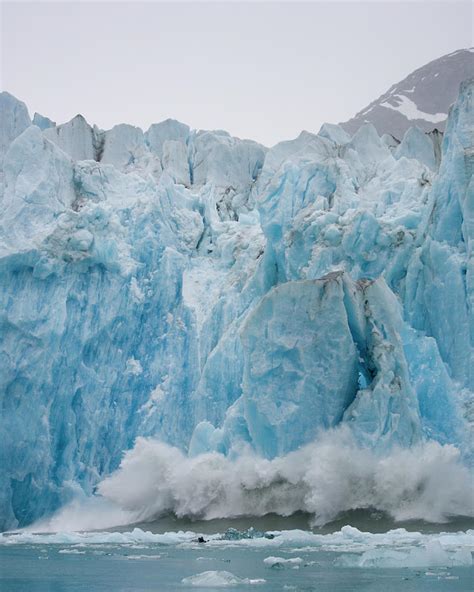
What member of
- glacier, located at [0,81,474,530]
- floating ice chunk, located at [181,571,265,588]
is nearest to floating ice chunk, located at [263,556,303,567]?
floating ice chunk, located at [181,571,265,588]

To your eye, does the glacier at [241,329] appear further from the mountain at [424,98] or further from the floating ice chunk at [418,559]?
the mountain at [424,98]

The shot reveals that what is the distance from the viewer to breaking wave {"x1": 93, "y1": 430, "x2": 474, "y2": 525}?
24438mm

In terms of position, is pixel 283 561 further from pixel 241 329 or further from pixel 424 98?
pixel 424 98

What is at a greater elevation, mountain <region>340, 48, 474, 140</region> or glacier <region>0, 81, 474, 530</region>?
mountain <region>340, 48, 474, 140</region>

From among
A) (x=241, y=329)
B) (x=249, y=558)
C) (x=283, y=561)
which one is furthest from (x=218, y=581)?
(x=241, y=329)

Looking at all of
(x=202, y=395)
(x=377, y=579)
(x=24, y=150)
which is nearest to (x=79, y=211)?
(x=24, y=150)

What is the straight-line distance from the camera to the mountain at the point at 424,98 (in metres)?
47.8

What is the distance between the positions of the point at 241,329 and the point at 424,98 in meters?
26.2

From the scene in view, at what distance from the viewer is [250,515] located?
26125mm

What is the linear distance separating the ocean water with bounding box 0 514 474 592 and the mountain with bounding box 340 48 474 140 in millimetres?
27795

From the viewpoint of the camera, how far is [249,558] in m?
18.7

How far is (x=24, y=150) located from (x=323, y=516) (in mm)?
16505

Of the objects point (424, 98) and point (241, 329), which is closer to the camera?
point (241, 329)

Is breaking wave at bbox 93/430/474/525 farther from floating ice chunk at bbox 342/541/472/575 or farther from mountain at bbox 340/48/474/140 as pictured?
mountain at bbox 340/48/474/140
